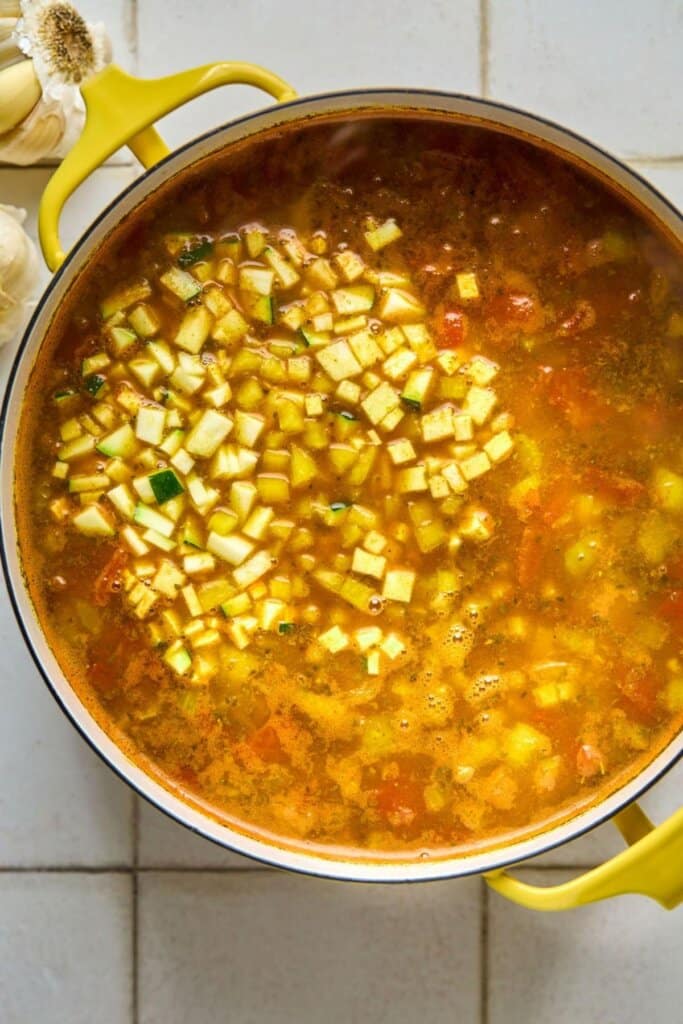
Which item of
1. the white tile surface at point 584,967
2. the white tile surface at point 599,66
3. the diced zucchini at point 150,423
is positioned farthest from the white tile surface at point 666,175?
the white tile surface at point 584,967

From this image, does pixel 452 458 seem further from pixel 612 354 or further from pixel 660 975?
pixel 660 975

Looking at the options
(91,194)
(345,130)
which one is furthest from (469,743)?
(91,194)

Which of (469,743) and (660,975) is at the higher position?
(469,743)

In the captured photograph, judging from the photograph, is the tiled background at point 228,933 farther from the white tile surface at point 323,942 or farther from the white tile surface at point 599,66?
the white tile surface at point 599,66

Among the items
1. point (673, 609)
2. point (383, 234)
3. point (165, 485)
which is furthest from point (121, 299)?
point (673, 609)

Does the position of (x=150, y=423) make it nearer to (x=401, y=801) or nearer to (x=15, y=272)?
(x=15, y=272)
